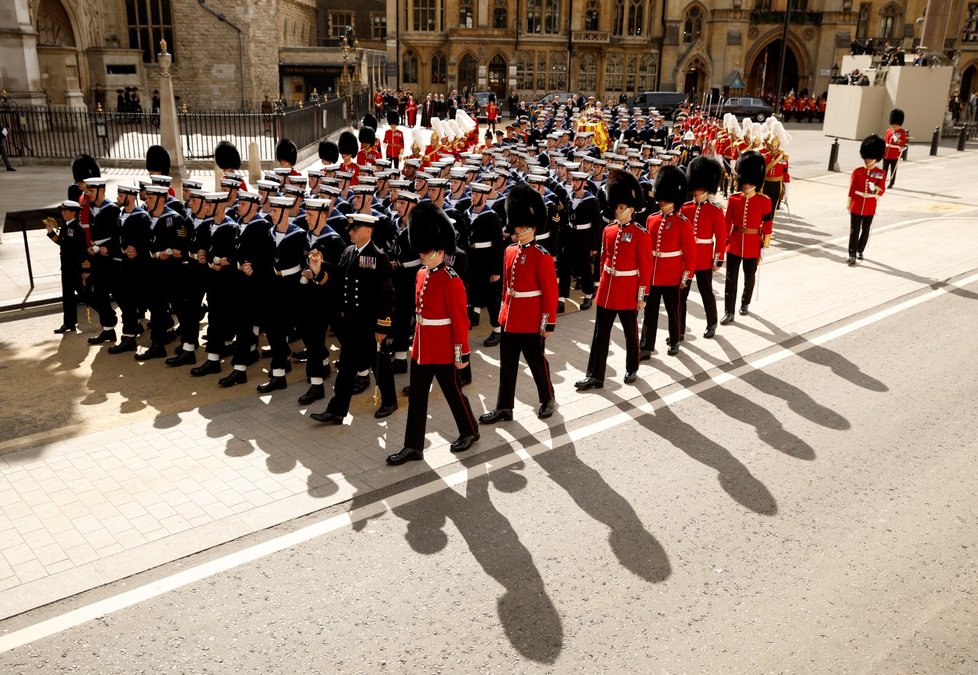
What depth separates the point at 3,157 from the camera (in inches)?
865

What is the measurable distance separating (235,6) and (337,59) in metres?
5.94

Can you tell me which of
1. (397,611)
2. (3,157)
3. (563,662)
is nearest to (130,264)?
(397,611)

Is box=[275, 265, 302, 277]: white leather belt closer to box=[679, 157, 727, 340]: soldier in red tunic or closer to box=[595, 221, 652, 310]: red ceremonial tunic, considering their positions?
box=[595, 221, 652, 310]: red ceremonial tunic

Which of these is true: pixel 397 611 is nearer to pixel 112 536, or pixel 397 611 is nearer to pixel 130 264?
pixel 112 536

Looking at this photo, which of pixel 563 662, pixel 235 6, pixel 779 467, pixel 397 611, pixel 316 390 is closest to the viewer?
pixel 563 662

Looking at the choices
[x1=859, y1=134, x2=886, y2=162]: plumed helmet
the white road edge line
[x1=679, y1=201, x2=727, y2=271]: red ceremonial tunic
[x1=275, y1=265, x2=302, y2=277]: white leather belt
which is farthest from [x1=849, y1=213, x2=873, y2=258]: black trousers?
[x1=275, y1=265, x2=302, y2=277]: white leather belt

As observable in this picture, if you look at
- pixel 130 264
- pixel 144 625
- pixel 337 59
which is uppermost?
pixel 337 59

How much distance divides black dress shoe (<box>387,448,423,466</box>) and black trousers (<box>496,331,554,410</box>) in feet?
3.72

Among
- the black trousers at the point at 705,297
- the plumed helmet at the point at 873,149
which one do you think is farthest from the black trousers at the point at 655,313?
the plumed helmet at the point at 873,149

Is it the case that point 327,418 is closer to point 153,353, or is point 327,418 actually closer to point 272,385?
point 272,385

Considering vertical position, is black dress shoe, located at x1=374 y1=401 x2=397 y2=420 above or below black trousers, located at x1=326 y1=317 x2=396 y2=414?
below

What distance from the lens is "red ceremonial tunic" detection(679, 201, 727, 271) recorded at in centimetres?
964

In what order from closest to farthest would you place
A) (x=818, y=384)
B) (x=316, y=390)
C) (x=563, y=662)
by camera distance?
(x=563, y=662)
(x=316, y=390)
(x=818, y=384)

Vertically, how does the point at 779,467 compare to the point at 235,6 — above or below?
below
